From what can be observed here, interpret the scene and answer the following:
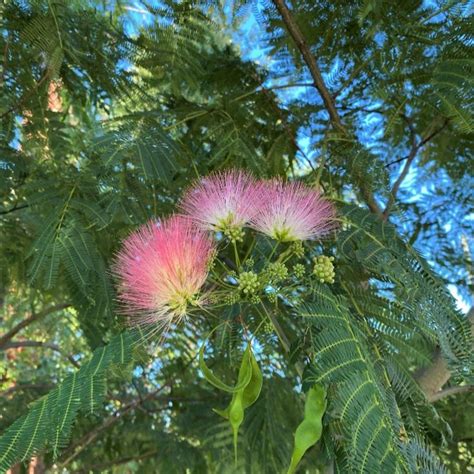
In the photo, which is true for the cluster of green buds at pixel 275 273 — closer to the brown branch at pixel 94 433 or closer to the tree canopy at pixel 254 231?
the tree canopy at pixel 254 231

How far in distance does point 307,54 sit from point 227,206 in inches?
34.6

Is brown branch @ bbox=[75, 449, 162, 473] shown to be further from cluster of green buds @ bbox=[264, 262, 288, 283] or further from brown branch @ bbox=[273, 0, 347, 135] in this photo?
cluster of green buds @ bbox=[264, 262, 288, 283]

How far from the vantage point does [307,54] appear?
1783 mm

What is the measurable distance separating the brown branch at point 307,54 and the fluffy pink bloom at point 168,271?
0.84 m

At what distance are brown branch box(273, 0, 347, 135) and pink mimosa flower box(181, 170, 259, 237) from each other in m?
0.66

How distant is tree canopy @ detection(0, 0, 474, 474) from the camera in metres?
0.96

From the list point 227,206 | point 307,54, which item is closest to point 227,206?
point 227,206

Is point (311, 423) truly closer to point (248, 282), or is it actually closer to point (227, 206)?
point (248, 282)

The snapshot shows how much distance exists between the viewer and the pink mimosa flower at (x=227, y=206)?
111 cm

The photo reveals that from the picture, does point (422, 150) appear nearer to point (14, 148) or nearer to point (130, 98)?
point (130, 98)

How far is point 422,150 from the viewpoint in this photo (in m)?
2.51

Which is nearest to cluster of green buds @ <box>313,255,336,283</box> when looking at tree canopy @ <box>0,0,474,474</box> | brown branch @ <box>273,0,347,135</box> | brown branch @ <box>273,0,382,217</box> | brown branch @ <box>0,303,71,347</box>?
tree canopy @ <box>0,0,474,474</box>

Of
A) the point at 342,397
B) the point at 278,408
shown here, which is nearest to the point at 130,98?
the point at 278,408

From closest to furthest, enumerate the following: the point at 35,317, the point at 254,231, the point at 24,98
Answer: the point at 254,231 < the point at 24,98 < the point at 35,317
